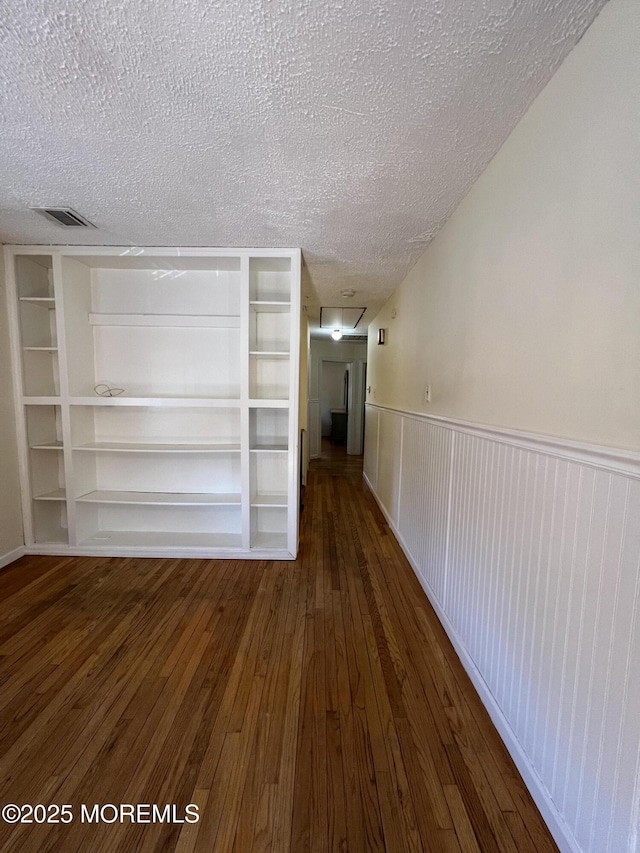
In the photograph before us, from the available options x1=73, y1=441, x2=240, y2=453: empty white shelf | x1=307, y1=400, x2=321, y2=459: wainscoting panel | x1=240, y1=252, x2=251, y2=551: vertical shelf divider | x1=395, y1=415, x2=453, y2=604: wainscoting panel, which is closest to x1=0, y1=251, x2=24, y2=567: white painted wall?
x1=73, y1=441, x2=240, y2=453: empty white shelf

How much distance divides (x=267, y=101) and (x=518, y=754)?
2.41 m

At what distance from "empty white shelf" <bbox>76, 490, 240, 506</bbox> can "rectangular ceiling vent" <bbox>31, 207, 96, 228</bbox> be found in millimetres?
1931

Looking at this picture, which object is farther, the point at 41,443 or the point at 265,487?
the point at 265,487

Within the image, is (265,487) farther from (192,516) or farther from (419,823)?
(419,823)

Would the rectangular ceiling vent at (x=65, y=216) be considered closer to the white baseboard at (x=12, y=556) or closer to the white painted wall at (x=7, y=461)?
the white painted wall at (x=7, y=461)

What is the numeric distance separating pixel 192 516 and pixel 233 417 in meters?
0.94

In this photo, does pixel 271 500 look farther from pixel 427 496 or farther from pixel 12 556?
pixel 12 556

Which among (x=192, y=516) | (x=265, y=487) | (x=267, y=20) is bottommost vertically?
(x=192, y=516)

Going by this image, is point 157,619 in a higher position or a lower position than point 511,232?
lower

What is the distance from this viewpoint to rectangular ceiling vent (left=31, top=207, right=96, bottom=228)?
196cm

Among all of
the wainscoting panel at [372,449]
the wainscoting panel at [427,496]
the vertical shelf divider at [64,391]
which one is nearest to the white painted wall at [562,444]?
the wainscoting panel at [427,496]

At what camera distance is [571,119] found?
99 cm

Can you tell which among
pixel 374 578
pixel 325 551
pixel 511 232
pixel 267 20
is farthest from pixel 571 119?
pixel 325 551

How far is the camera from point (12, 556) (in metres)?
2.56
